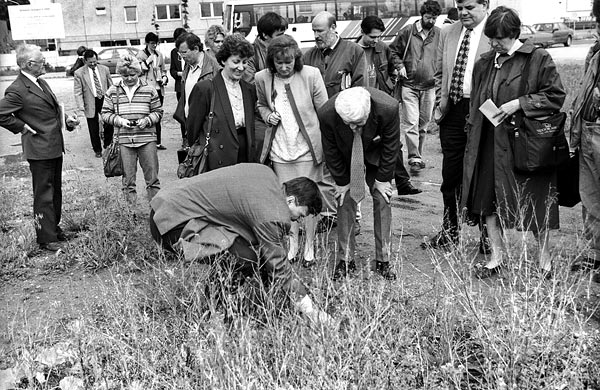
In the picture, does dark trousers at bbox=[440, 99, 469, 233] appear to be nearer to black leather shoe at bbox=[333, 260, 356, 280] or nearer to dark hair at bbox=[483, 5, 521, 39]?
dark hair at bbox=[483, 5, 521, 39]

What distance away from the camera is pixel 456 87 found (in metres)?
5.00

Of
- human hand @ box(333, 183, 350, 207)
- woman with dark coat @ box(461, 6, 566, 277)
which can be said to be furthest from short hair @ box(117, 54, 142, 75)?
woman with dark coat @ box(461, 6, 566, 277)

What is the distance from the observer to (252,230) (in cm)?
386

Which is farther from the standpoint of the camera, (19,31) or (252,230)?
(19,31)

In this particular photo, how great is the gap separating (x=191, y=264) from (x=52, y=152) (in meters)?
2.63

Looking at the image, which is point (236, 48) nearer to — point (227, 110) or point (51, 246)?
point (227, 110)

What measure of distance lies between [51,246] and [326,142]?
8.56 ft

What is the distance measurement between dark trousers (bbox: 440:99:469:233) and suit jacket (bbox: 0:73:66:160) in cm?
321

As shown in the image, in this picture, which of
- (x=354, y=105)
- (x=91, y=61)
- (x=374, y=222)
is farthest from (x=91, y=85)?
(x=354, y=105)

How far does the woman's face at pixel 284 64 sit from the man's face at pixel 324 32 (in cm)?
96

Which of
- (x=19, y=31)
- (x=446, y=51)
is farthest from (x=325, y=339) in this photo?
(x=19, y=31)

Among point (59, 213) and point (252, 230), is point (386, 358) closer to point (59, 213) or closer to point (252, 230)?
point (252, 230)

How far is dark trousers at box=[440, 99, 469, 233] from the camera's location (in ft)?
16.5

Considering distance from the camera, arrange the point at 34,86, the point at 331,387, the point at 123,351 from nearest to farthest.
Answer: the point at 331,387
the point at 123,351
the point at 34,86
